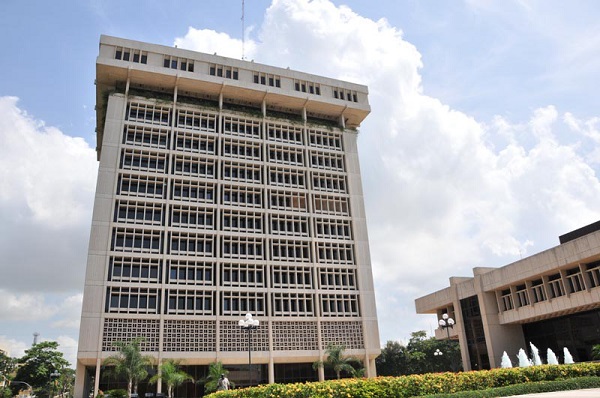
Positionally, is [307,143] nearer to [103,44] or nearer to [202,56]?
[202,56]

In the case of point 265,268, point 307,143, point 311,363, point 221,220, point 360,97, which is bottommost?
point 311,363

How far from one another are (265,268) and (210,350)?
8774mm

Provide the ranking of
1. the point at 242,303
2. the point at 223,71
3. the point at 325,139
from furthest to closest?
1. the point at 325,139
2. the point at 223,71
3. the point at 242,303

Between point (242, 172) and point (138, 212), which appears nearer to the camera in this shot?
point (138, 212)

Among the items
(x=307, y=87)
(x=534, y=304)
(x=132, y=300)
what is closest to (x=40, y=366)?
(x=132, y=300)

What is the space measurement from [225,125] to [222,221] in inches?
411

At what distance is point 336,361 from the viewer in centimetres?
4247

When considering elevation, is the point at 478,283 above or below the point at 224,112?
below

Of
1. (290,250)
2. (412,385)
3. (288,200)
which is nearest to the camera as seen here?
(412,385)

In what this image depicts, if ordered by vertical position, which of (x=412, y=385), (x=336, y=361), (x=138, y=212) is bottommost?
(x=412, y=385)

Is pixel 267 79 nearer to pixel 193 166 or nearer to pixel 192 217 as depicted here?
pixel 193 166

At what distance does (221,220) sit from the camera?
151 feet

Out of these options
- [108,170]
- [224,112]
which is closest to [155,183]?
[108,170]

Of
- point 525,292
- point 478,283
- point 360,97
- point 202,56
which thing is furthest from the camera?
point 360,97
